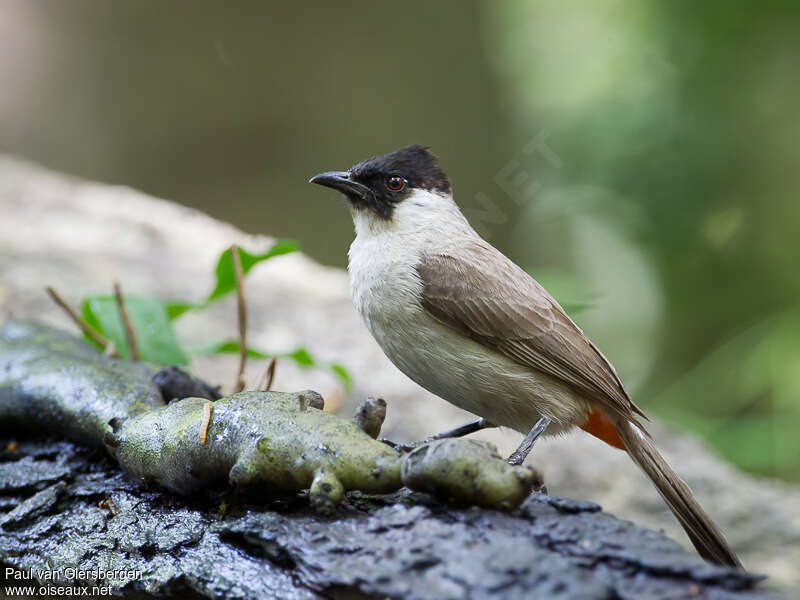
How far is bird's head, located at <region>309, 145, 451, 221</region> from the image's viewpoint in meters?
2.92

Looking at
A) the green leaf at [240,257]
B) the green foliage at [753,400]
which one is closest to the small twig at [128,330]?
the green leaf at [240,257]

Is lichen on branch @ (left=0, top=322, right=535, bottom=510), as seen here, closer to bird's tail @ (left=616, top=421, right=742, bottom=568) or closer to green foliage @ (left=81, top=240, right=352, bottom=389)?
green foliage @ (left=81, top=240, right=352, bottom=389)

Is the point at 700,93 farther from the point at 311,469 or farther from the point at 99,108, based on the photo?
the point at 99,108

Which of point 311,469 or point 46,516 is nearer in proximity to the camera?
point 311,469

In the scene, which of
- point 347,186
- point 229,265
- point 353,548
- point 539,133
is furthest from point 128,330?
point 539,133

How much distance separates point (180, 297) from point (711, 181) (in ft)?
14.4

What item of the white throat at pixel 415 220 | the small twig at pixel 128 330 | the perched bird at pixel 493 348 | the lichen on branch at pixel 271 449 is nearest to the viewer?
the lichen on branch at pixel 271 449

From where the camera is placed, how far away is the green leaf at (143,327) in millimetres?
3299

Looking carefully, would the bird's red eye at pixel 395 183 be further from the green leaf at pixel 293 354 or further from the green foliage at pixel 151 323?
the green leaf at pixel 293 354

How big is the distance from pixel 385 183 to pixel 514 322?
0.76 m

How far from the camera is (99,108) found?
9.63 meters

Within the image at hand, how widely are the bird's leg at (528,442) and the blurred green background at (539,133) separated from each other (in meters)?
1.77

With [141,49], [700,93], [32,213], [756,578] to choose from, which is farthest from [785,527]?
[141,49]

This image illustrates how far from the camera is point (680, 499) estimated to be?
2.34 m
